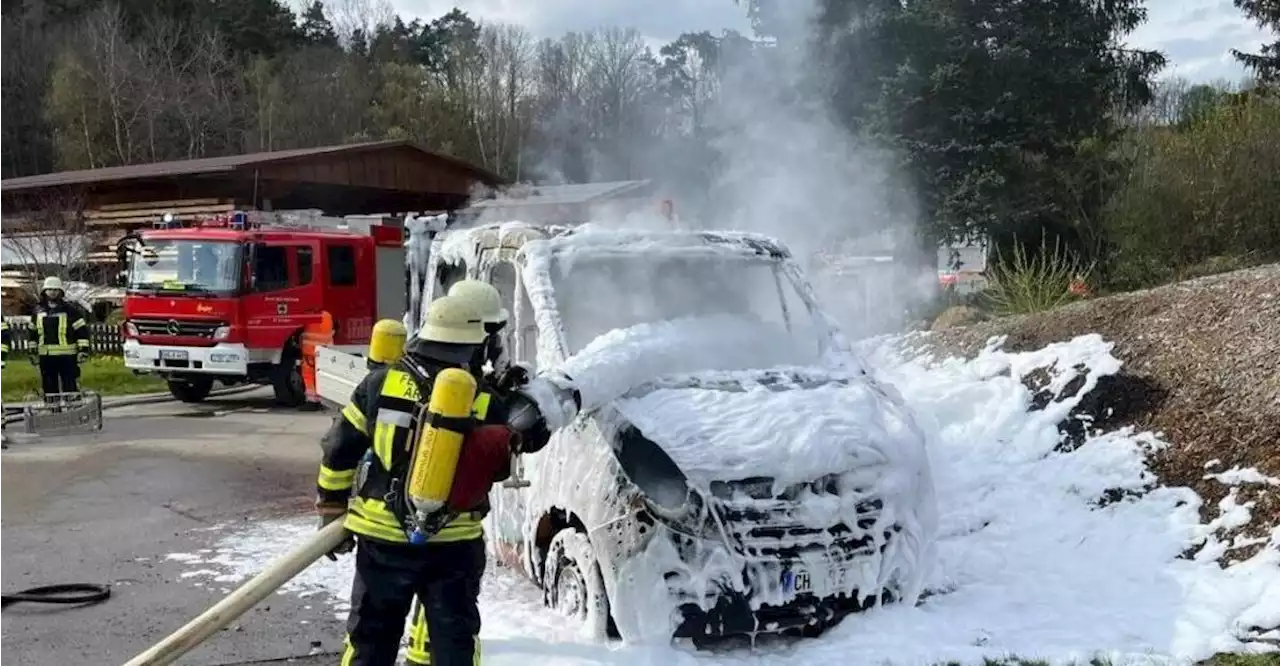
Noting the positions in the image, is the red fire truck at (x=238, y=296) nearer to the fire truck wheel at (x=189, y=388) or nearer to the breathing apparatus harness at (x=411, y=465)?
the fire truck wheel at (x=189, y=388)

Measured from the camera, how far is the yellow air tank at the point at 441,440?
379 centimetres

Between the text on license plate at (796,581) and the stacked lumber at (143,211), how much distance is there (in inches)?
798

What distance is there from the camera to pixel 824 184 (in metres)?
16.8

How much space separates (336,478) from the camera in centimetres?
427

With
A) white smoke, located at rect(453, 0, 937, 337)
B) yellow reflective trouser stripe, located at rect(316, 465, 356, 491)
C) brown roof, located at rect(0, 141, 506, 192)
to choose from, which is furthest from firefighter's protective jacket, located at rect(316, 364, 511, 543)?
brown roof, located at rect(0, 141, 506, 192)

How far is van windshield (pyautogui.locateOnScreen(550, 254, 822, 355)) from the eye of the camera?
20.9 ft

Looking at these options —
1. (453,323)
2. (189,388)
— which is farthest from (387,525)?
(189,388)

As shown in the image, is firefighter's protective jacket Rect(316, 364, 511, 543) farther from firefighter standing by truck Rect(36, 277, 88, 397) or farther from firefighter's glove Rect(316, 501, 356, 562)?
firefighter standing by truck Rect(36, 277, 88, 397)

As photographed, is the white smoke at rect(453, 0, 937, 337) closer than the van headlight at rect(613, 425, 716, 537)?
No

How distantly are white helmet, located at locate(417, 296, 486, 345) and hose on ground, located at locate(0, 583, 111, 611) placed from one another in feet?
11.6

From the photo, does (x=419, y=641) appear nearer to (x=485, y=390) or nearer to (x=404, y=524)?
(x=404, y=524)

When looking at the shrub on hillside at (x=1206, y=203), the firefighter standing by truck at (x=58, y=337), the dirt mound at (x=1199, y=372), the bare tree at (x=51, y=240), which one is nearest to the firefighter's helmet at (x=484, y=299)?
the dirt mound at (x=1199, y=372)

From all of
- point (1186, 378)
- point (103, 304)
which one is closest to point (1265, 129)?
point (1186, 378)

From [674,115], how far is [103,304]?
46.4ft
